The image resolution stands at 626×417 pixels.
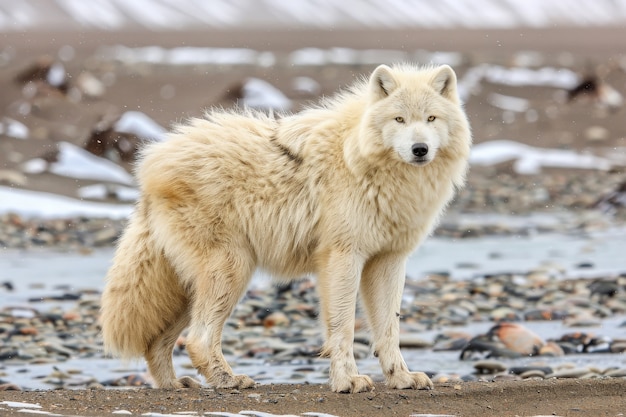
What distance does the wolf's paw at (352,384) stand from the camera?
6625mm

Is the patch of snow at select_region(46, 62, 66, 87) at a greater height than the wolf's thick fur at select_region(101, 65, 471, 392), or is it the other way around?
the patch of snow at select_region(46, 62, 66, 87)

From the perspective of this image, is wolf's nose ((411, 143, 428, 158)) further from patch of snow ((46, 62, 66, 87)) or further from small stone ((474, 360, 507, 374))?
patch of snow ((46, 62, 66, 87))

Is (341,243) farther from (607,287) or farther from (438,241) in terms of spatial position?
(438,241)

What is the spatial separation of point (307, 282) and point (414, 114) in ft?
15.4

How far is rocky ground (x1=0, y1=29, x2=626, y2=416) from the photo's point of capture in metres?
6.58

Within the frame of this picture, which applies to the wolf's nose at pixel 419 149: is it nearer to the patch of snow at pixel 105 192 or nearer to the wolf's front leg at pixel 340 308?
the wolf's front leg at pixel 340 308

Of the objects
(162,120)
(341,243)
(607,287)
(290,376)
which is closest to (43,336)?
(290,376)

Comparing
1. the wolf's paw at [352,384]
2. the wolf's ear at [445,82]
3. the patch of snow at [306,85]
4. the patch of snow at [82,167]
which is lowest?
the wolf's paw at [352,384]

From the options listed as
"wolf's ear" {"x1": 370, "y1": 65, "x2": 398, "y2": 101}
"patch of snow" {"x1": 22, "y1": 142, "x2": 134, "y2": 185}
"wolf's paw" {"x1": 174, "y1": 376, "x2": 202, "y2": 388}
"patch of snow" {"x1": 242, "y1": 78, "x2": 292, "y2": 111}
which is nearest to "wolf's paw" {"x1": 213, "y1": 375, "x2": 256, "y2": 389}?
"wolf's paw" {"x1": 174, "y1": 376, "x2": 202, "y2": 388}

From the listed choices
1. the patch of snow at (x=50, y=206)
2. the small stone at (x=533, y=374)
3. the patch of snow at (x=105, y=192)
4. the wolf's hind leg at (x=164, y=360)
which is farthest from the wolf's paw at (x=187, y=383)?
the patch of snow at (x=105, y=192)

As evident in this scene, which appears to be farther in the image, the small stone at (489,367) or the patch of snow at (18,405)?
the small stone at (489,367)

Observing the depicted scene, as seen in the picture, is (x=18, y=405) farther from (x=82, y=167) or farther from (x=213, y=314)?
(x=82, y=167)

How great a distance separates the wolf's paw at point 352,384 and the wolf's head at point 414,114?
1.46m

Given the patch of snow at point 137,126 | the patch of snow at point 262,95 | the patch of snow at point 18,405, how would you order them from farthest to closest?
1. the patch of snow at point 262,95
2. the patch of snow at point 137,126
3. the patch of snow at point 18,405
